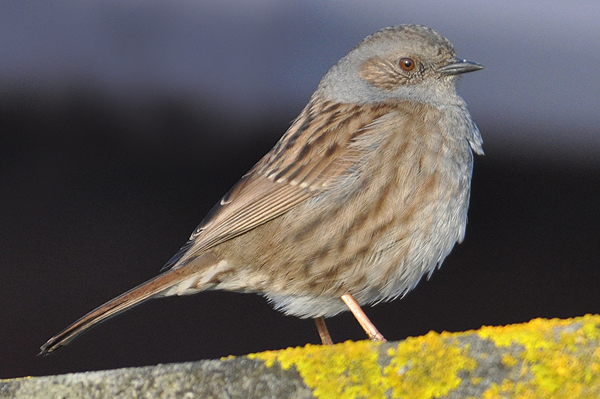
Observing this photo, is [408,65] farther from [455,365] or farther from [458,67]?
[455,365]

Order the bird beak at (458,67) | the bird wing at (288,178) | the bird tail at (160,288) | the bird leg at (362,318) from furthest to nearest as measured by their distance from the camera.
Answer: the bird beak at (458,67), the bird wing at (288,178), the bird leg at (362,318), the bird tail at (160,288)

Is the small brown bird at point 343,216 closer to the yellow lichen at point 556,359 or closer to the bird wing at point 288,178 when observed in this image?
the bird wing at point 288,178

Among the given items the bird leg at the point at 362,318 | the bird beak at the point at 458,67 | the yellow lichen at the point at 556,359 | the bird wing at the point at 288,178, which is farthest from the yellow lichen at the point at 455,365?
the bird beak at the point at 458,67

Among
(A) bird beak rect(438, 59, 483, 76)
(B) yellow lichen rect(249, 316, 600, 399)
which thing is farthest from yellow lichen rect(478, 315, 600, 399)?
(A) bird beak rect(438, 59, 483, 76)

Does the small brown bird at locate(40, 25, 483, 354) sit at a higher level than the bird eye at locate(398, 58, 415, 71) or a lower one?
lower

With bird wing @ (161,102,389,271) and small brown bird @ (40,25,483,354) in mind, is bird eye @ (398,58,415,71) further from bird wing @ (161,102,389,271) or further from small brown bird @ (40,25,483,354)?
bird wing @ (161,102,389,271)

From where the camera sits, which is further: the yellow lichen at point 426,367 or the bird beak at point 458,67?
the bird beak at point 458,67

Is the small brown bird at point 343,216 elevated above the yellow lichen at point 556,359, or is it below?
below
